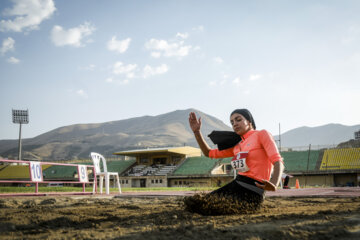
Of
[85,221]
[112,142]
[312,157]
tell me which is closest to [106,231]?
[85,221]

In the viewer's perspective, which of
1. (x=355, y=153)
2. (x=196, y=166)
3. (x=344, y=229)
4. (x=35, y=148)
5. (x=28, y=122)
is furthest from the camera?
(x=35, y=148)

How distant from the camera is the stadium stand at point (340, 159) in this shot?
93.4ft

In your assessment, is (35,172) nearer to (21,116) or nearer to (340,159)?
(340,159)

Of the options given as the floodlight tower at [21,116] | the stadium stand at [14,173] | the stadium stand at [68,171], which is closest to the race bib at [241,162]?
the stadium stand at [68,171]

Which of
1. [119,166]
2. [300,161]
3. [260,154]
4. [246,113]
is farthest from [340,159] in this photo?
[260,154]

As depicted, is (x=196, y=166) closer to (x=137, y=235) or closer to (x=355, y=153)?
(x=355, y=153)

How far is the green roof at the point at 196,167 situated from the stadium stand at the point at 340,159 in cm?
1166

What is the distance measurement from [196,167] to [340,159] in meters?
15.4

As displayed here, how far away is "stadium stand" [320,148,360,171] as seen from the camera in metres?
28.5

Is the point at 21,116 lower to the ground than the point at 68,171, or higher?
higher

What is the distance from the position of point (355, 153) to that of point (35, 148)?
167575 mm

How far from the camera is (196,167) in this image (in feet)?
116

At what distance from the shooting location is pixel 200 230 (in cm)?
207

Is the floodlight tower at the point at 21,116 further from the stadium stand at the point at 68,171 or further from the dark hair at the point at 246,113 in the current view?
the dark hair at the point at 246,113
